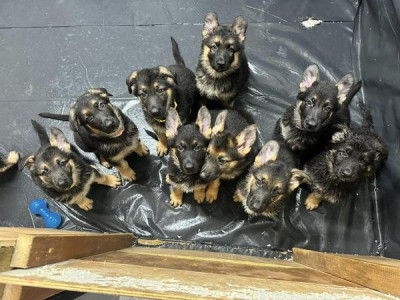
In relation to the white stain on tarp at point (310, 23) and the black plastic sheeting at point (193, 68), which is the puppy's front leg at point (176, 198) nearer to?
the black plastic sheeting at point (193, 68)

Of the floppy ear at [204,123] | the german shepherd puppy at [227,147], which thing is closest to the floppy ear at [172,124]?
the floppy ear at [204,123]

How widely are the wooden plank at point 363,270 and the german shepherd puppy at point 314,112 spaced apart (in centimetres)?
121

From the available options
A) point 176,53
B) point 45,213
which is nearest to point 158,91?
point 176,53

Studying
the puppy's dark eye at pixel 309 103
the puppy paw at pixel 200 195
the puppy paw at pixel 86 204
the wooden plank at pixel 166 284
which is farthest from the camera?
the puppy paw at pixel 86 204

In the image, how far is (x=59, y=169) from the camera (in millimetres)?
3545

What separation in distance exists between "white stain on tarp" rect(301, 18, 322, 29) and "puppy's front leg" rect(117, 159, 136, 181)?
3.13 m

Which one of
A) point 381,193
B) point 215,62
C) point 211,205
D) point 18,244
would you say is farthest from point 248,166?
point 18,244

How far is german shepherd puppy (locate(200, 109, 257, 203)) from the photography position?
129 inches

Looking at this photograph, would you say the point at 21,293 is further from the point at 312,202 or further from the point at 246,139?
the point at 312,202

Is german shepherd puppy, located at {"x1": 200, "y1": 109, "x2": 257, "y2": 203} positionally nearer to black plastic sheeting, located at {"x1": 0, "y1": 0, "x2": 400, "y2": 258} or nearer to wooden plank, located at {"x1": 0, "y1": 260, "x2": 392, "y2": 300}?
black plastic sheeting, located at {"x1": 0, "y1": 0, "x2": 400, "y2": 258}

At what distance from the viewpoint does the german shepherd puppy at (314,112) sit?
131 inches

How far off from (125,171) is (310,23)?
3271mm

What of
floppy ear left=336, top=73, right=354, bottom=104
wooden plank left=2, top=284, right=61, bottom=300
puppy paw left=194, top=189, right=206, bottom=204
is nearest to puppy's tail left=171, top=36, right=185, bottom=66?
puppy paw left=194, top=189, right=206, bottom=204

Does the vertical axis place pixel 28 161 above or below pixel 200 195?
above
